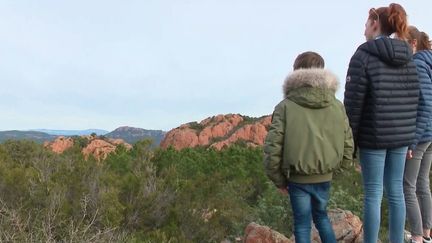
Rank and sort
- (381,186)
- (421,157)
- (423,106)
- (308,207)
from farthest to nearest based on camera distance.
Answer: (421,157)
(423,106)
(381,186)
(308,207)

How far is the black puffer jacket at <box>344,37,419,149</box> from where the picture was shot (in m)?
3.19

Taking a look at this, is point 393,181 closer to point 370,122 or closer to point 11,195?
point 370,122

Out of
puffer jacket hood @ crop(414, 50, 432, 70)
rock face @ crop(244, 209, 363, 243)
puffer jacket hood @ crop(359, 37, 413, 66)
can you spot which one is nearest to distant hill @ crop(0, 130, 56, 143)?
rock face @ crop(244, 209, 363, 243)

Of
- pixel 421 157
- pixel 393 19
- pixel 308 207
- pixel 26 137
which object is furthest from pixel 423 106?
pixel 26 137

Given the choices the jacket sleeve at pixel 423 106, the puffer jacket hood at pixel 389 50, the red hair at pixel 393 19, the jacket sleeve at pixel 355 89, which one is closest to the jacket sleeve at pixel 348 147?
the jacket sleeve at pixel 355 89

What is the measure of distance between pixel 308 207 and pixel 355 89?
2.69 ft

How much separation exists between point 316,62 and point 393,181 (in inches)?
39.5

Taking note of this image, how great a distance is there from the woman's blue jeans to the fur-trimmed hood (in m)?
0.52

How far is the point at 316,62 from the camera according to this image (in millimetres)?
3178

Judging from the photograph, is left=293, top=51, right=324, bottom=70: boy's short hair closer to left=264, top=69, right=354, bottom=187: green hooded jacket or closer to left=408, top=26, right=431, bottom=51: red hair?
left=264, top=69, right=354, bottom=187: green hooded jacket

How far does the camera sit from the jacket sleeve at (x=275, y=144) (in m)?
2.99

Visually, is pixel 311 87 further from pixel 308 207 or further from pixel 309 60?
pixel 308 207

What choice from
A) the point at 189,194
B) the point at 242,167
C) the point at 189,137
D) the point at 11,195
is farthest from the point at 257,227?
the point at 189,137

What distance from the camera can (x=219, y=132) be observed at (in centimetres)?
4756
